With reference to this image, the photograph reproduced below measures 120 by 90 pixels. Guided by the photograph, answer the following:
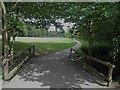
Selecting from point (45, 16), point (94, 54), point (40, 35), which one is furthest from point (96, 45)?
point (40, 35)

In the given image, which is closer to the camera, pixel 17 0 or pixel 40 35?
pixel 17 0

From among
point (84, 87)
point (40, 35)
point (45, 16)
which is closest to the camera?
point (84, 87)

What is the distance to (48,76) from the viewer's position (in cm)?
878

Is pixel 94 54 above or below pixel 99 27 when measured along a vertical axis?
below

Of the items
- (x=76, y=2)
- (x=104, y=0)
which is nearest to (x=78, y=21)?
(x=76, y=2)

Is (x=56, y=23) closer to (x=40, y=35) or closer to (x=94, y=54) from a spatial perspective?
(x=94, y=54)

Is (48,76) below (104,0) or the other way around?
below

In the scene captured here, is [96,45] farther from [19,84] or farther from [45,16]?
[19,84]

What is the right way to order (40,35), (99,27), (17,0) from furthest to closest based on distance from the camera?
1. (40,35)
2. (99,27)
3. (17,0)

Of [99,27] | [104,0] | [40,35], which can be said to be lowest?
[40,35]

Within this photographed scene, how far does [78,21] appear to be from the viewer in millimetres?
12086

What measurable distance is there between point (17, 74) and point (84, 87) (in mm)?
3145

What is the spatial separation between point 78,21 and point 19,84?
5.93 metres

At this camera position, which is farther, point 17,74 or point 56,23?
point 56,23
